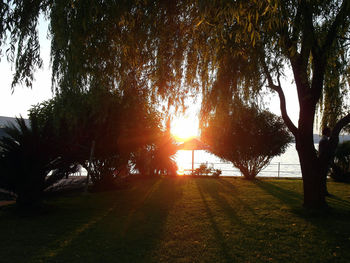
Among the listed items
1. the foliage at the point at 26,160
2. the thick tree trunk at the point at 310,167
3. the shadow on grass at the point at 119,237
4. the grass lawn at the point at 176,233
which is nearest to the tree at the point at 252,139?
the grass lawn at the point at 176,233

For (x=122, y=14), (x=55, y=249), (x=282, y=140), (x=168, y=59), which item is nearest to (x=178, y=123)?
(x=168, y=59)

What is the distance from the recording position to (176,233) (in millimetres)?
5660

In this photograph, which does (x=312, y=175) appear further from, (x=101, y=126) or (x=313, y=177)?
(x=101, y=126)

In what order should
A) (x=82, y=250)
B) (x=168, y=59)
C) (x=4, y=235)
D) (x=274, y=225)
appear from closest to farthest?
1. (x=82, y=250)
2. (x=4, y=235)
3. (x=274, y=225)
4. (x=168, y=59)

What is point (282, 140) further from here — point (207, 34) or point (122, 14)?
point (122, 14)

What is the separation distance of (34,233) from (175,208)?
3.72 m

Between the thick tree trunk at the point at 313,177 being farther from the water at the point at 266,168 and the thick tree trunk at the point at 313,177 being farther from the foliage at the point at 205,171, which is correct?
the foliage at the point at 205,171

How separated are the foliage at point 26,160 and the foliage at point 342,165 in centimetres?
1462

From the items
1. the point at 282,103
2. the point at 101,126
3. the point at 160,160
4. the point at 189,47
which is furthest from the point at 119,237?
the point at 160,160

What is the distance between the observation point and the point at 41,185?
7.25 meters

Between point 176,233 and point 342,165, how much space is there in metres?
13.8

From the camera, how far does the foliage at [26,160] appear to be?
6949 millimetres

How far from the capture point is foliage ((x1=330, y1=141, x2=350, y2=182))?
15773 millimetres

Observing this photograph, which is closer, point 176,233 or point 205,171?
point 176,233
